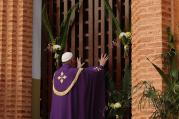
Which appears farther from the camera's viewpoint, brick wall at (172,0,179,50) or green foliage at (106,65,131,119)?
green foliage at (106,65,131,119)

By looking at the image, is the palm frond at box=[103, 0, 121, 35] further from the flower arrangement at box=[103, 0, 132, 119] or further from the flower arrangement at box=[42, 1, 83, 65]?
the flower arrangement at box=[42, 1, 83, 65]

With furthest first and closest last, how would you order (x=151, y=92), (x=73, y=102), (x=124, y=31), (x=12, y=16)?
Result: (x=12, y=16) → (x=124, y=31) → (x=73, y=102) → (x=151, y=92)

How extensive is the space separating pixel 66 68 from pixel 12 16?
5.89 ft

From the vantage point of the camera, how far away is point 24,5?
988cm

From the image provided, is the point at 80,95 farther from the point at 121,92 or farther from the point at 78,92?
the point at 121,92

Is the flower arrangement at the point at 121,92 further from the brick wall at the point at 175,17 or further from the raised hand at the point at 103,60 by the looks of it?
the brick wall at the point at 175,17

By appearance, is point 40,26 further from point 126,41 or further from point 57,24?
point 126,41

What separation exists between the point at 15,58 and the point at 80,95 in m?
1.80

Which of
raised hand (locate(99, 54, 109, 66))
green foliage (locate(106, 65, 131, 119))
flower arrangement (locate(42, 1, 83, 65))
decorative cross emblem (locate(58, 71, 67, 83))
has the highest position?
flower arrangement (locate(42, 1, 83, 65))

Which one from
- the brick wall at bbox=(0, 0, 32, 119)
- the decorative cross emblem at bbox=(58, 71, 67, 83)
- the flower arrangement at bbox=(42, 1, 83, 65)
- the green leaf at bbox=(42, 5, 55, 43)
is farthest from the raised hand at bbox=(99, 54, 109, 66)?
the brick wall at bbox=(0, 0, 32, 119)

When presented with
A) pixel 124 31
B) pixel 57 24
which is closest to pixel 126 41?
pixel 124 31

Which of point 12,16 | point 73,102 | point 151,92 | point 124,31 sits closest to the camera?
point 151,92

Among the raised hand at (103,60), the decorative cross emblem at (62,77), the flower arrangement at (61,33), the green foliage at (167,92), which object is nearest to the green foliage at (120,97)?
the raised hand at (103,60)

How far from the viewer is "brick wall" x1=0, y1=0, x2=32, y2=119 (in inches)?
377
